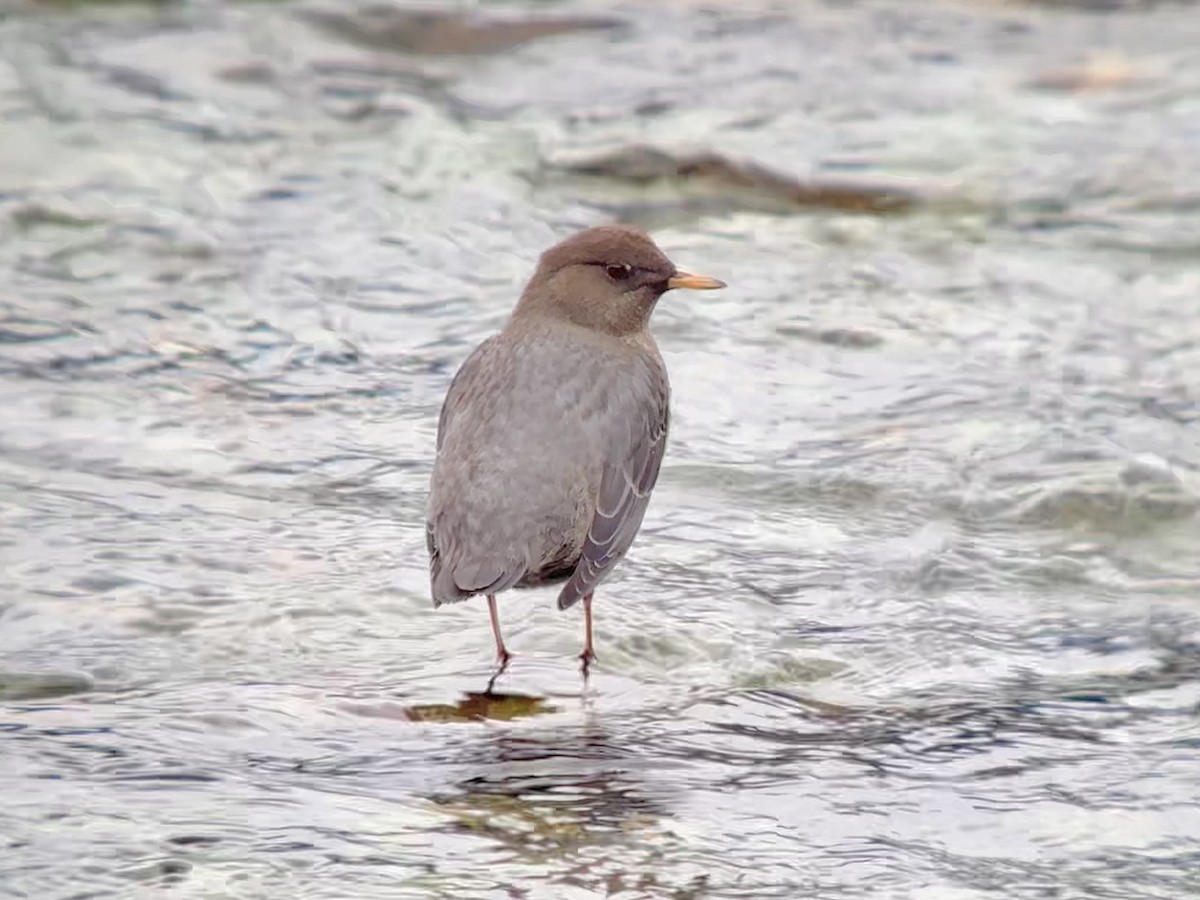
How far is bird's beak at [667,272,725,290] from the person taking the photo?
17.4ft

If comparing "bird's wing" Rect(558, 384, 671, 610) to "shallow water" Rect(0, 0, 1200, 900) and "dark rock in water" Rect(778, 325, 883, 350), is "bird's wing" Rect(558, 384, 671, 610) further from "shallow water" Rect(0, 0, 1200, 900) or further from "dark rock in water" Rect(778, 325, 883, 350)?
"dark rock in water" Rect(778, 325, 883, 350)

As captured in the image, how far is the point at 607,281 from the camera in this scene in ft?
17.5

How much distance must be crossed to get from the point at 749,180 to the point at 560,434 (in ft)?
12.4

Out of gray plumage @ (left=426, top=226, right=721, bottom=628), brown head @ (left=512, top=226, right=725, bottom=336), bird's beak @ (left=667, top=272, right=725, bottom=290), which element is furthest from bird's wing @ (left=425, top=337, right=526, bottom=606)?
bird's beak @ (left=667, top=272, right=725, bottom=290)

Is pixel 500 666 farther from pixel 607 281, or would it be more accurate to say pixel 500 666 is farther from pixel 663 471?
pixel 663 471

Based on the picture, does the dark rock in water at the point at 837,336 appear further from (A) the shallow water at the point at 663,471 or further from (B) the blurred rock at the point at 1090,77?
(B) the blurred rock at the point at 1090,77

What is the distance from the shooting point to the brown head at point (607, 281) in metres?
5.33

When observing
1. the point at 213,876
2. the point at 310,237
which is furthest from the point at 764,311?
the point at 213,876

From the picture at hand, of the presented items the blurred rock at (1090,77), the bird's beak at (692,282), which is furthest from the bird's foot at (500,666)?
the blurred rock at (1090,77)

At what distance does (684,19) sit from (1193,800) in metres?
6.86

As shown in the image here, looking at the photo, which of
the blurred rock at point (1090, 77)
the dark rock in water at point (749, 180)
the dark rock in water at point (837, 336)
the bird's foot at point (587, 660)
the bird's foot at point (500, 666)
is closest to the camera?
the bird's foot at point (500, 666)

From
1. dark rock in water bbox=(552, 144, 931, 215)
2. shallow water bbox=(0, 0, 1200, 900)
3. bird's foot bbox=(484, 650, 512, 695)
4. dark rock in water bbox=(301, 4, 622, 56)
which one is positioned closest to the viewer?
shallow water bbox=(0, 0, 1200, 900)

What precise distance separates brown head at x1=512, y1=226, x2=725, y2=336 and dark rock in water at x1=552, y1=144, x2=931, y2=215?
113 inches

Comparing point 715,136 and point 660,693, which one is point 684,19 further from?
point 660,693
